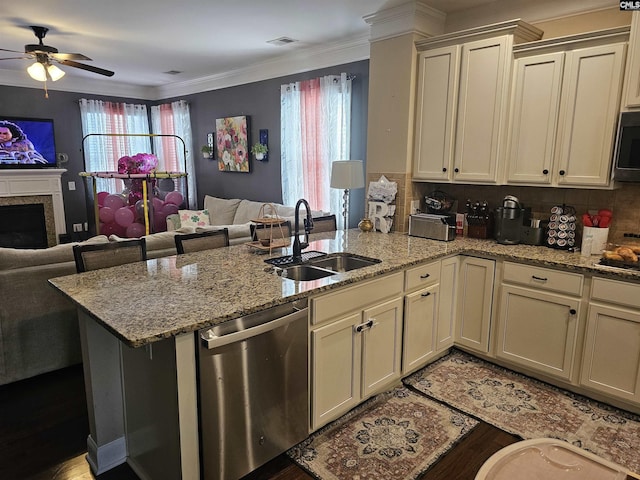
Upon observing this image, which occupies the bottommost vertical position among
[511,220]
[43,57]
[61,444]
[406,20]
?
[61,444]

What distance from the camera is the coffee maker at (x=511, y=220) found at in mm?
3152

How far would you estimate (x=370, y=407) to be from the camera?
2.69 m

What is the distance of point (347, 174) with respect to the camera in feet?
11.7

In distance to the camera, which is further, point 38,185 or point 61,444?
point 38,185

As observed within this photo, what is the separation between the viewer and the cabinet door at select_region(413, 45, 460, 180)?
10.9ft

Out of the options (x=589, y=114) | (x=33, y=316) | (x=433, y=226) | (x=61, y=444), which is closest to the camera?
(x=61, y=444)

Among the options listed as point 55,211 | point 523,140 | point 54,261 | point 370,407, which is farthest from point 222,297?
point 55,211

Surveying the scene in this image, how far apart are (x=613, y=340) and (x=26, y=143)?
736cm

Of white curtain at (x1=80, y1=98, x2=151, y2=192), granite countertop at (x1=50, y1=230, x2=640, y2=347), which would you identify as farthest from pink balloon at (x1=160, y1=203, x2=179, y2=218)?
granite countertop at (x1=50, y1=230, x2=640, y2=347)

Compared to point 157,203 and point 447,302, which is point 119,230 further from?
point 447,302

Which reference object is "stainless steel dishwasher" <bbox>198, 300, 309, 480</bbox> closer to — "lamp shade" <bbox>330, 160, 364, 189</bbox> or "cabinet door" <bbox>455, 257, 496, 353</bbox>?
"cabinet door" <bbox>455, 257, 496, 353</bbox>

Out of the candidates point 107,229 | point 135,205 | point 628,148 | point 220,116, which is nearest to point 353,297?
point 628,148

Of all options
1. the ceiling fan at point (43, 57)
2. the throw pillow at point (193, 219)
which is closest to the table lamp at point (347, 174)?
the ceiling fan at point (43, 57)

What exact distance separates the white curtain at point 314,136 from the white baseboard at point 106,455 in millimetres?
3136
